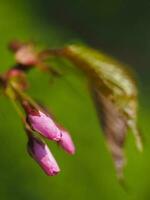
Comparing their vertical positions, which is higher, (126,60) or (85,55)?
(85,55)

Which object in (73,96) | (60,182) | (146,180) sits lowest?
(146,180)

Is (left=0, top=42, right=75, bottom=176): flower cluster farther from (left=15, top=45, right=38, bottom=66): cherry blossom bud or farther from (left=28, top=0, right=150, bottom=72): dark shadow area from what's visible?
(left=28, top=0, right=150, bottom=72): dark shadow area

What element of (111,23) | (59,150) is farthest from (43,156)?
(111,23)

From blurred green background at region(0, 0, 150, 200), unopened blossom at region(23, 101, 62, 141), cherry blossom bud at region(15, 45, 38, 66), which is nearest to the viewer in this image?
unopened blossom at region(23, 101, 62, 141)

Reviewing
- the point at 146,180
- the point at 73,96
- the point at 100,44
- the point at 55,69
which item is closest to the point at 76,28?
the point at 100,44

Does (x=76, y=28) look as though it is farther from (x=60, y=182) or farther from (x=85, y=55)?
(x=85, y=55)

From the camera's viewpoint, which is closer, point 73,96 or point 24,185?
point 24,185

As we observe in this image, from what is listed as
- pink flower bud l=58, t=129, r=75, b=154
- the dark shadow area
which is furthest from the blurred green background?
pink flower bud l=58, t=129, r=75, b=154

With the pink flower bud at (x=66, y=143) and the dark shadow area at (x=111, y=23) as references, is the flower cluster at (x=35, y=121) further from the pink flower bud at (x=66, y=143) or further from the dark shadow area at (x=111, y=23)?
the dark shadow area at (x=111, y=23)
